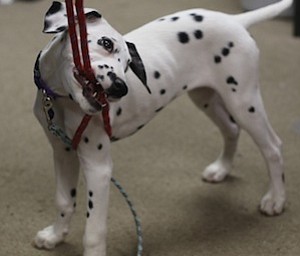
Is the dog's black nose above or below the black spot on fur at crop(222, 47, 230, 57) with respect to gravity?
above

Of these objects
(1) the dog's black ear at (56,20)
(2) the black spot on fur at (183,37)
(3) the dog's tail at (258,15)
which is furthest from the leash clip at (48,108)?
(3) the dog's tail at (258,15)

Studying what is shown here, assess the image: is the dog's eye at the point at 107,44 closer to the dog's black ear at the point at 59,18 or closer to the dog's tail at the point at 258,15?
the dog's black ear at the point at 59,18

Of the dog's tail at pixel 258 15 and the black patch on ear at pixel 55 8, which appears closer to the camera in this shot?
the black patch on ear at pixel 55 8

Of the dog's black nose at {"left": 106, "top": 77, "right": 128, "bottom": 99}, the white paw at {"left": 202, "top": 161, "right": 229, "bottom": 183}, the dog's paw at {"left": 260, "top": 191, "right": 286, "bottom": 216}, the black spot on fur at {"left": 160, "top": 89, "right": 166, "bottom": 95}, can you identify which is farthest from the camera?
the white paw at {"left": 202, "top": 161, "right": 229, "bottom": 183}

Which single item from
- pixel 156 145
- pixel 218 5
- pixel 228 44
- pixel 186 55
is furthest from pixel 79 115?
pixel 218 5

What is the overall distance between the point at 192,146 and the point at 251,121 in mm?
481

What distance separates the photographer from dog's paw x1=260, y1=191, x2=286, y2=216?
1.82 metres

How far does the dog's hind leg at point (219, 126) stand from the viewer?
1.88 metres

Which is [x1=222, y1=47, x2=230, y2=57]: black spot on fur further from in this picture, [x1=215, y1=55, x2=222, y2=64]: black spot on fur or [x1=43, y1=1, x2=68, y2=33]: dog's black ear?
[x1=43, y1=1, x2=68, y2=33]: dog's black ear

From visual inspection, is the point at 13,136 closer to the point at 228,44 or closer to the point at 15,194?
the point at 15,194

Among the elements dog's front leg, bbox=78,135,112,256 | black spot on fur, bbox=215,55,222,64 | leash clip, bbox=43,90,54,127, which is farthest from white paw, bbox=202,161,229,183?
leash clip, bbox=43,90,54,127

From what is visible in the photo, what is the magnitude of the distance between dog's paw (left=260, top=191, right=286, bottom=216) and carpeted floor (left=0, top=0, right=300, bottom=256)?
2 centimetres

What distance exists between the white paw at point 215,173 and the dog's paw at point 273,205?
201mm

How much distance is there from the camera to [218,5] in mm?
3479
